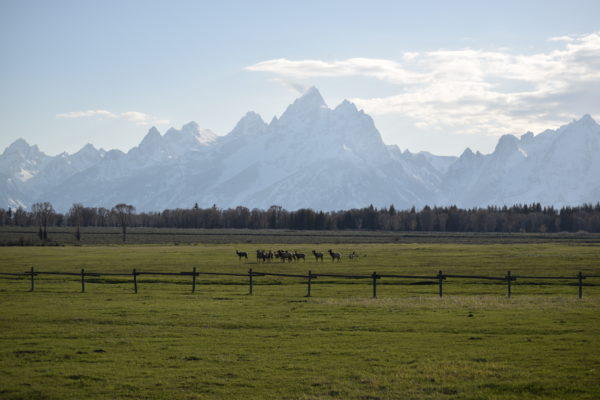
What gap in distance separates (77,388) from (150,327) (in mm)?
9252

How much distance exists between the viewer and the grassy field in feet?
58.0

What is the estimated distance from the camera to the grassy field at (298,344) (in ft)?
58.0

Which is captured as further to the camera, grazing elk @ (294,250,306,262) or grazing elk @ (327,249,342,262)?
grazing elk @ (294,250,306,262)

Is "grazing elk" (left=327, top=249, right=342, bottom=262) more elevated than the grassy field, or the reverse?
"grazing elk" (left=327, top=249, right=342, bottom=262)

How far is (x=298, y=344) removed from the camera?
2342 cm

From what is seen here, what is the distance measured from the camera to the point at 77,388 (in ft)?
58.4

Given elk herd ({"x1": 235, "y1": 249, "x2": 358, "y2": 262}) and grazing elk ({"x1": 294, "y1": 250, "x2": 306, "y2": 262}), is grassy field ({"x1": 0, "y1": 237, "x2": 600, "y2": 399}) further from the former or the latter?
grazing elk ({"x1": 294, "y1": 250, "x2": 306, "y2": 262})

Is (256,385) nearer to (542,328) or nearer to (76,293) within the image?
(542,328)

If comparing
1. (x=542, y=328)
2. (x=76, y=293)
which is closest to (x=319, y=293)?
(x=76, y=293)

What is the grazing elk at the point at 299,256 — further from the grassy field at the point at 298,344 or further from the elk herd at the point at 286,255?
the grassy field at the point at 298,344

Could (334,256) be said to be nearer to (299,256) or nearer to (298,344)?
(299,256)

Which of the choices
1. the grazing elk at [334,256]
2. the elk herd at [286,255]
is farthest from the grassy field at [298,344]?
the grazing elk at [334,256]

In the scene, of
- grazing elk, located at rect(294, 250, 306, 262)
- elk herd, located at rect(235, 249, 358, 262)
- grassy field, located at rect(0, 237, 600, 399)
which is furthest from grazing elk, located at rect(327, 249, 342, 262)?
grassy field, located at rect(0, 237, 600, 399)

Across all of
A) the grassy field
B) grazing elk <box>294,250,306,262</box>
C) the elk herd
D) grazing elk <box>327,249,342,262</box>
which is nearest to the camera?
the grassy field
